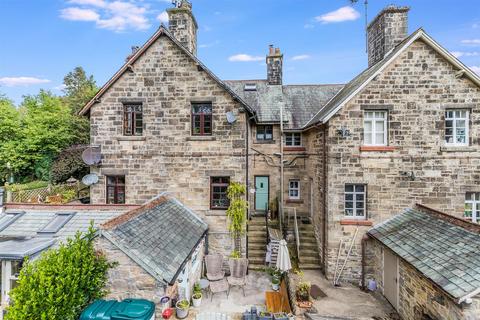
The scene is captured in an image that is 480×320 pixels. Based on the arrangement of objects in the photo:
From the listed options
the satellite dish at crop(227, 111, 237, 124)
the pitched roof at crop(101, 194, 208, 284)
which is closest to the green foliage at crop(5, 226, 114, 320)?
the pitched roof at crop(101, 194, 208, 284)

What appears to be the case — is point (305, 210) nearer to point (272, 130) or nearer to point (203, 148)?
point (272, 130)

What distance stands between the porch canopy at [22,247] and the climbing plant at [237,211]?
7012mm

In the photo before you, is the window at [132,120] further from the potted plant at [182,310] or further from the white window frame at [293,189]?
the white window frame at [293,189]

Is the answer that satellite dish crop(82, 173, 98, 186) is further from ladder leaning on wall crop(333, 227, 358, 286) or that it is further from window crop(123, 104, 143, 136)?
ladder leaning on wall crop(333, 227, 358, 286)

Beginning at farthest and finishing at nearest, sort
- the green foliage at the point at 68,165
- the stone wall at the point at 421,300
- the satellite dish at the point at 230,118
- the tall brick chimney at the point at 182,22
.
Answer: the green foliage at the point at 68,165
the tall brick chimney at the point at 182,22
the satellite dish at the point at 230,118
the stone wall at the point at 421,300

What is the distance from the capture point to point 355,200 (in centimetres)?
1241

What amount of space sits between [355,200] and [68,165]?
79.8ft

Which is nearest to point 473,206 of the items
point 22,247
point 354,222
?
point 354,222

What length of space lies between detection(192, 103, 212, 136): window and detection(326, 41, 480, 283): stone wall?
5.79 meters

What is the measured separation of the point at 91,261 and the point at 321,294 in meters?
8.75

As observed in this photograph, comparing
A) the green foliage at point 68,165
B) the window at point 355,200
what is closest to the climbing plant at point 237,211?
the window at point 355,200

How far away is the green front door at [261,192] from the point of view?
711 inches

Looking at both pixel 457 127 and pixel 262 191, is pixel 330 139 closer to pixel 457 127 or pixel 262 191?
pixel 457 127

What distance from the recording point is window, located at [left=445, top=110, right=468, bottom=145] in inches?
469
